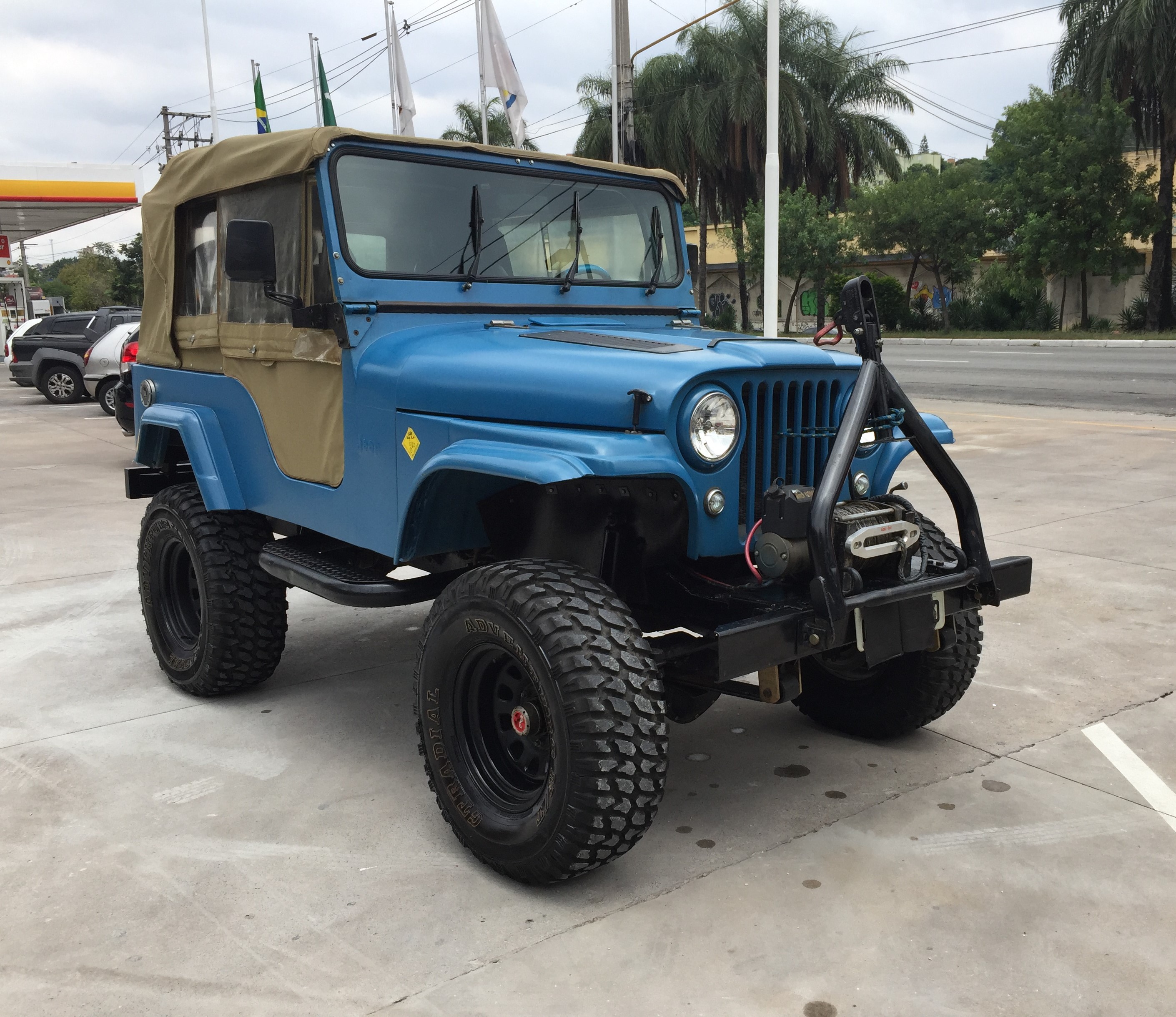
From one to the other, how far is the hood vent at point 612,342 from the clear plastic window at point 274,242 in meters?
0.98

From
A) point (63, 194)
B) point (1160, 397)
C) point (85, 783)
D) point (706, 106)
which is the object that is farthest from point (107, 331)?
point (706, 106)

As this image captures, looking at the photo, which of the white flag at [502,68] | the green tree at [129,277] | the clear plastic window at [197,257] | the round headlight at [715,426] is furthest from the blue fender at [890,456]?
the green tree at [129,277]

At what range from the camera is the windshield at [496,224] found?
403cm

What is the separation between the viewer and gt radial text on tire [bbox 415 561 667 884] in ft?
9.65

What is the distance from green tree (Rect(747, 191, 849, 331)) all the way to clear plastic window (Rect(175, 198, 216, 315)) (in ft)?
114

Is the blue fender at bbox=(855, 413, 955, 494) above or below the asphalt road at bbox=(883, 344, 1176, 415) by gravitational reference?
above

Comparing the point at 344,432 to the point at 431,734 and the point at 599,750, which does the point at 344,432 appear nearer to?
the point at 431,734

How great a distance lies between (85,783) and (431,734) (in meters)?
1.42

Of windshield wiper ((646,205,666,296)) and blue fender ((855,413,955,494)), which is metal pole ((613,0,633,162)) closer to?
windshield wiper ((646,205,666,296))

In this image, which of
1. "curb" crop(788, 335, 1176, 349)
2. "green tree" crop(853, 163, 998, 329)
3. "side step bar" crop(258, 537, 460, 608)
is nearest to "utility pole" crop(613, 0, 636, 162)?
"curb" crop(788, 335, 1176, 349)

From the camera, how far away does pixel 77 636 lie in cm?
586

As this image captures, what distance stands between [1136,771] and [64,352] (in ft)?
69.9

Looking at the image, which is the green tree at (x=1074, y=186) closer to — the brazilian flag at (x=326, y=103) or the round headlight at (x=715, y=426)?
the brazilian flag at (x=326, y=103)

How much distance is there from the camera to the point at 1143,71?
98.2 ft
